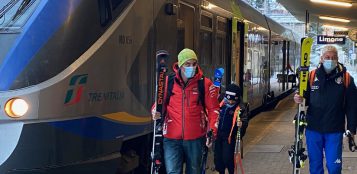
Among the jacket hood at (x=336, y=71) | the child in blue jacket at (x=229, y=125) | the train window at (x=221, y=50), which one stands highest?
the train window at (x=221, y=50)

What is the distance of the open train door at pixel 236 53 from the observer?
432 inches

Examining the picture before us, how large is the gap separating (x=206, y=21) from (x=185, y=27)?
1299 millimetres

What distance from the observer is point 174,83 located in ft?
17.9

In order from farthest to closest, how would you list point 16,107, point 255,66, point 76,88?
point 255,66, point 76,88, point 16,107

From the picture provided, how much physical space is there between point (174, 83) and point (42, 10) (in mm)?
1391

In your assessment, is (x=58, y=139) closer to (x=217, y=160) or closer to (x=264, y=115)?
(x=217, y=160)

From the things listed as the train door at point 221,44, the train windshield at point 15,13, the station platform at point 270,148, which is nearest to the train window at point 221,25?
the train door at point 221,44

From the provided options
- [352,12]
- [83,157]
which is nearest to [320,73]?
[83,157]

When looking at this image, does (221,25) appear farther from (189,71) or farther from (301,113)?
(189,71)

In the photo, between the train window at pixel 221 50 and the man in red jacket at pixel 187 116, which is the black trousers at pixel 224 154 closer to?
the man in red jacket at pixel 187 116

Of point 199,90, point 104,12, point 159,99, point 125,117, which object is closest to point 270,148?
point 125,117

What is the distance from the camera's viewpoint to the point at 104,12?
561 centimetres

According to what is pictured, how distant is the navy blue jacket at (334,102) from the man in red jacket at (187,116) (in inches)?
48.4

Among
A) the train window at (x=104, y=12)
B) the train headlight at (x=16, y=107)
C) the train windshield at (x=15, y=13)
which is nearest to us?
the train headlight at (x=16, y=107)
